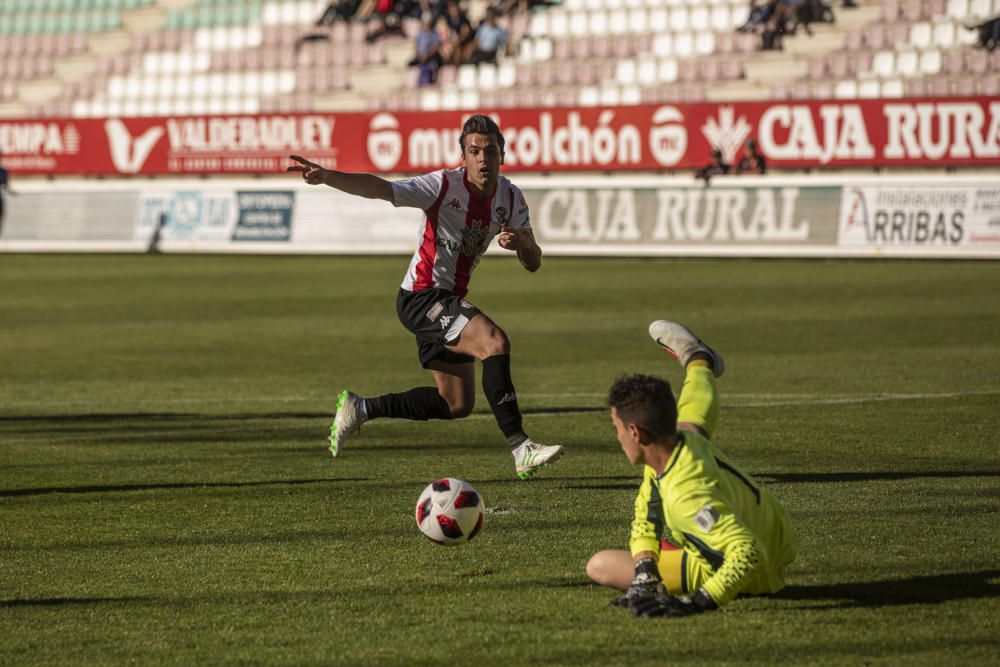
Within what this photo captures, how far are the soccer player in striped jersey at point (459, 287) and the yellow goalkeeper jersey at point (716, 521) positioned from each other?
2503 millimetres

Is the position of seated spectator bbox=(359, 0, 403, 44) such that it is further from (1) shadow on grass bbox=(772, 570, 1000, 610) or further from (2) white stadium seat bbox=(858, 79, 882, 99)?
(1) shadow on grass bbox=(772, 570, 1000, 610)

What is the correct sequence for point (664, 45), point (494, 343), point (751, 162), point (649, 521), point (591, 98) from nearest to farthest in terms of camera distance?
point (649, 521) < point (494, 343) < point (751, 162) < point (591, 98) < point (664, 45)

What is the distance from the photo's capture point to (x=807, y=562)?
251 inches

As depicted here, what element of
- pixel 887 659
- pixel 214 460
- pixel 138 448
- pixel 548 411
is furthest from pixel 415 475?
pixel 887 659

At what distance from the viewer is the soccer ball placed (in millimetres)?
6621

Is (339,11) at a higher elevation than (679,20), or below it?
higher

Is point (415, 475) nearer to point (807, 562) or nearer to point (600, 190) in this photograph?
point (807, 562)

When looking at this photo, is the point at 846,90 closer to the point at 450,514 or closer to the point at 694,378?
the point at 694,378

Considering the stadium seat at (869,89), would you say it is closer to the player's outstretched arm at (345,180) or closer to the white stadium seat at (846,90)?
the white stadium seat at (846,90)

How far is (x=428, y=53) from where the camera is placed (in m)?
37.6

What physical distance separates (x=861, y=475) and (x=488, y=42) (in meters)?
29.9

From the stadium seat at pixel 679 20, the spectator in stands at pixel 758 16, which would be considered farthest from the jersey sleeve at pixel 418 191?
the stadium seat at pixel 679 20

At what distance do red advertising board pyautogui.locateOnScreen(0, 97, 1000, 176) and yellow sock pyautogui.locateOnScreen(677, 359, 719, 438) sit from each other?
78.8 feet

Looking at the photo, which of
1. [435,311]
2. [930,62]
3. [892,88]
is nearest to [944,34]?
[930,62]
